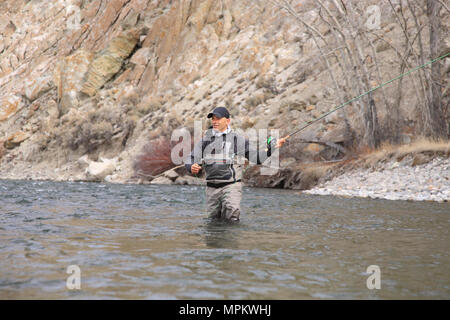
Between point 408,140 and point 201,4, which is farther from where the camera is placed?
point 201,4

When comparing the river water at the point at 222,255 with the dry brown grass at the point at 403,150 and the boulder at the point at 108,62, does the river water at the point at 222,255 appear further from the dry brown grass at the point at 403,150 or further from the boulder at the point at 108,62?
the boulder at the point at 108,62

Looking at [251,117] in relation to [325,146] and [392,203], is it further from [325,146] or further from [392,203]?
[392,203]

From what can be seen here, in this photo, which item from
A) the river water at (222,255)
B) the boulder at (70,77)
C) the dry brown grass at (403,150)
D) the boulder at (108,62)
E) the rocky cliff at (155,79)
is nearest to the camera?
the river water at (222,255)

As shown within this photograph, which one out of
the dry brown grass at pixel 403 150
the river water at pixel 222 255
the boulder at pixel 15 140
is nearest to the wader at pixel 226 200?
the river water at pixel 222 255

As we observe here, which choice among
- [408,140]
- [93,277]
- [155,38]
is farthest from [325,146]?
[155,38]

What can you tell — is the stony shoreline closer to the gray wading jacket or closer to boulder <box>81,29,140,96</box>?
the gray wading jacket

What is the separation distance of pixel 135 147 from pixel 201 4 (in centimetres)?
1059

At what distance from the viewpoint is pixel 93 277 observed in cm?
364

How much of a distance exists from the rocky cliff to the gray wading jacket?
36.0 feet

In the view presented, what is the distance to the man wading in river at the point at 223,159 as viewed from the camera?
21.7 feet

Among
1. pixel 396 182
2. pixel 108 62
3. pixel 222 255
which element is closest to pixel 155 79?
pixel 108 62

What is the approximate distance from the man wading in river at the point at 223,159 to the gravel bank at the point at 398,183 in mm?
5564

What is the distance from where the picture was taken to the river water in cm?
336
